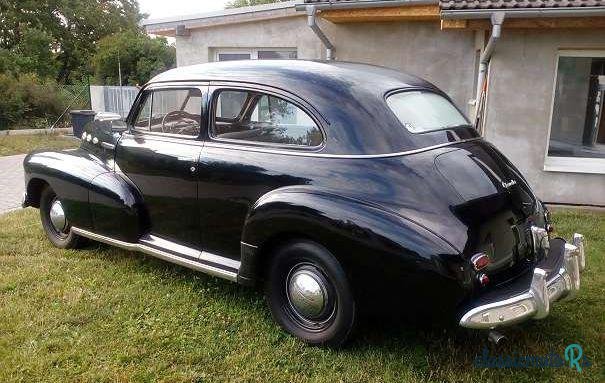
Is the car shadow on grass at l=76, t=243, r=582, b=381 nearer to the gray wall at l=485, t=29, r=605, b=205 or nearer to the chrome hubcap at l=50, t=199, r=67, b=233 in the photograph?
the chrome hubcap at l=50, t=199, r=67, b=233

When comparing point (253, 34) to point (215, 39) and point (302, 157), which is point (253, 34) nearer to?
point (215, 39)

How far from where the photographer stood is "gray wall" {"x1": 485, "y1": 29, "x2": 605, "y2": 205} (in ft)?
23.2

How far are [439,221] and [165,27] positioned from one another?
30.6 feet

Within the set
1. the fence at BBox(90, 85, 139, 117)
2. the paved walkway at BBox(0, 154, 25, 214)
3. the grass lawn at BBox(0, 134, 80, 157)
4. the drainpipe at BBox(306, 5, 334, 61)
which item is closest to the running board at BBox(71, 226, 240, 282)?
the paved walkway at BBox(0, 154, 25, 214)

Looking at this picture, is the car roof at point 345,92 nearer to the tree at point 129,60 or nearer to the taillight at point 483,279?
the taillight at point 483,279

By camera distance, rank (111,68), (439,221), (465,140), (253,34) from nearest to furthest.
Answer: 1. (439,221)
2. (465,140)
3. (253,34)
4. (111,68)

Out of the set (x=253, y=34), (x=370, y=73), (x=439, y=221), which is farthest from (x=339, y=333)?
(x=253, y=34)

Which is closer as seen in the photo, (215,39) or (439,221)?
(439,221)

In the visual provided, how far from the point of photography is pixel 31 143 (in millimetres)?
14359

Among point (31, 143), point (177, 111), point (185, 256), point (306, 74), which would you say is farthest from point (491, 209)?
point (31, 143)

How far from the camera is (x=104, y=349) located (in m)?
3.33

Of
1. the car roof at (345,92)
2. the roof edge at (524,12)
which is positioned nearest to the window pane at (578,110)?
the roof edge at (524,12)

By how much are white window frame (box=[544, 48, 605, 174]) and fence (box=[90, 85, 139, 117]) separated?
502 inches

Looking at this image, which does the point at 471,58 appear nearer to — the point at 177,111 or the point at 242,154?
the point at 177,111
